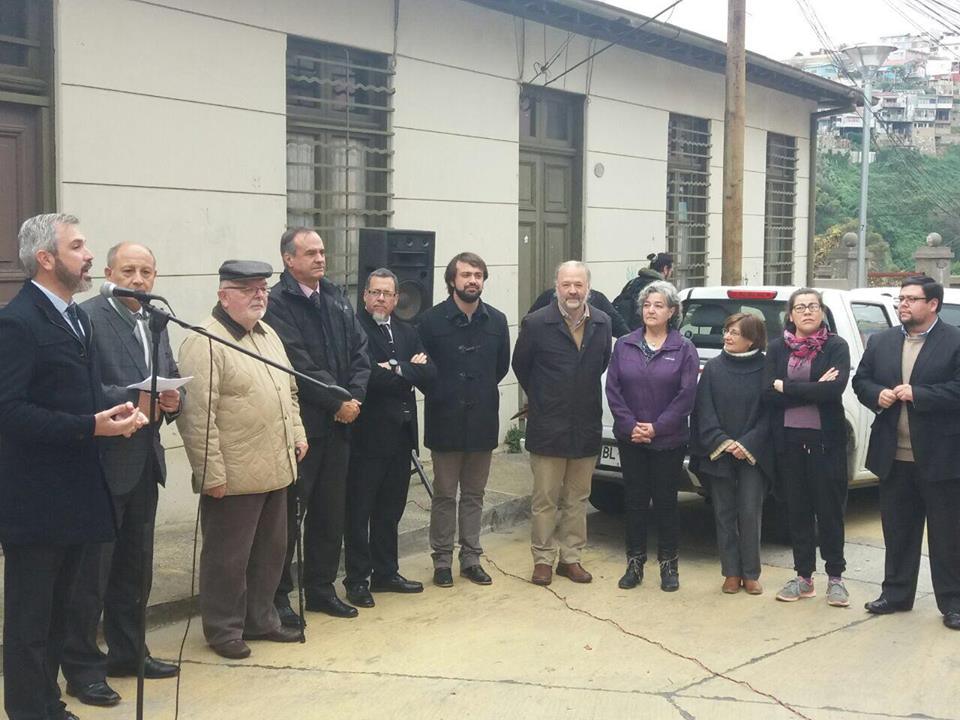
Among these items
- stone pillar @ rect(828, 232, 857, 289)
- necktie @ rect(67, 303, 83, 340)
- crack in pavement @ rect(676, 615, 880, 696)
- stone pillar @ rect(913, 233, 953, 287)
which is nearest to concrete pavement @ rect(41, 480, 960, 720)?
crack in pavement @ rect(676, 615, 880, 696)

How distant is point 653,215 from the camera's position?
12891 millimetres

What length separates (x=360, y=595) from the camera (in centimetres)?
622

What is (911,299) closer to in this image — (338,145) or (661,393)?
(661,393)

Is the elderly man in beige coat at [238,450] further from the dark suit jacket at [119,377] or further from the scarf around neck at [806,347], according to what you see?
the scarf around neck at [806,347]

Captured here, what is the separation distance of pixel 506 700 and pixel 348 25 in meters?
5.73

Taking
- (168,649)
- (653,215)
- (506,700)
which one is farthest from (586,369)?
(653,215)

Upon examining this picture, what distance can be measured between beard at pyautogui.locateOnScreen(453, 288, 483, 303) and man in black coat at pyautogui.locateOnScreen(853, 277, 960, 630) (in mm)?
2256

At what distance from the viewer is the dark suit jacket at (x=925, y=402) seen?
5.96m

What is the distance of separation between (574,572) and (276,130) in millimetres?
3840

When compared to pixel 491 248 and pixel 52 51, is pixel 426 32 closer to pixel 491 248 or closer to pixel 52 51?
pixel 491 248

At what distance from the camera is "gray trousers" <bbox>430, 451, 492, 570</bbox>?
6.72 meters

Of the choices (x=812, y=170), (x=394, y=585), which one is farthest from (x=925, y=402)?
(x=812, y=170)

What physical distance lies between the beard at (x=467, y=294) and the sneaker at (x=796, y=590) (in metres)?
2.50

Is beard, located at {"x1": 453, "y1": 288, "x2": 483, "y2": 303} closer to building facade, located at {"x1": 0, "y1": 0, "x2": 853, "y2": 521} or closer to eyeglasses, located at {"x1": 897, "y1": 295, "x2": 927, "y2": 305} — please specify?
building facade, located at {"x1": 0, "y1": 0, "x2": 853, "y2": 521}
